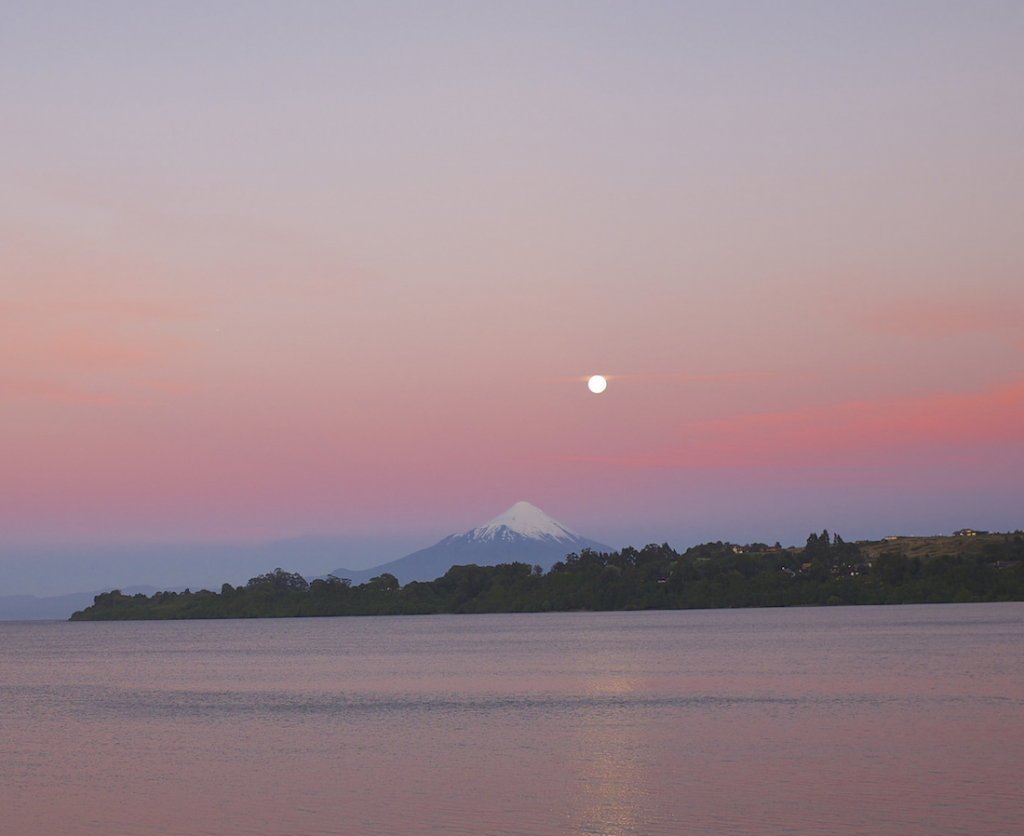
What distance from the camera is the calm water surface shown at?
3114 cm

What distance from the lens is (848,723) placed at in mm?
49000

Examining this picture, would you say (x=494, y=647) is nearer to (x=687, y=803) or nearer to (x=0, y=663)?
(x=0, y=663)

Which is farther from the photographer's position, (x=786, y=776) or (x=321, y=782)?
(x=321, y=782)

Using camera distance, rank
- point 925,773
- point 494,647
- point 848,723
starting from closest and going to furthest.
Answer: point 925,773, point 848,723, point 494,647

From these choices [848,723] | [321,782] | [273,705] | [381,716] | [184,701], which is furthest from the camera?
[184,701]

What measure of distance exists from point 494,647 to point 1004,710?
8583 cm

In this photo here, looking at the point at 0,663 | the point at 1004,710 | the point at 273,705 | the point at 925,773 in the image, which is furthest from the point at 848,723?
the point at 0,663

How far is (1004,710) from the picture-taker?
51.3 meters

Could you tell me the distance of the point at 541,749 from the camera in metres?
44.2

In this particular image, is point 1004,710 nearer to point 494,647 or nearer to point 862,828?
point 862,828

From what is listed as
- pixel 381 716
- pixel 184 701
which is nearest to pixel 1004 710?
pixel 381 716

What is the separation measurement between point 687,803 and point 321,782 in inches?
500

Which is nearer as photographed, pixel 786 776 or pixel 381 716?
pixel 786 776

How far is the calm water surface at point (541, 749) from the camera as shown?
1226 inches
